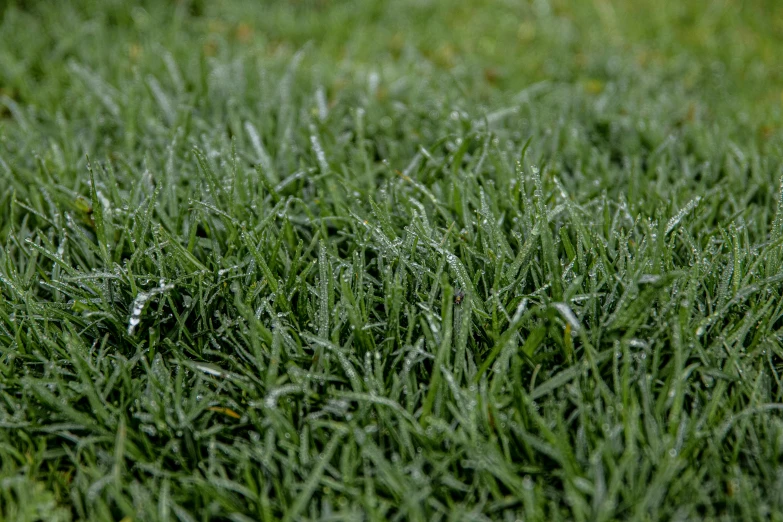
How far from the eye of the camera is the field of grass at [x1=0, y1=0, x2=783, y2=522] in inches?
61.6

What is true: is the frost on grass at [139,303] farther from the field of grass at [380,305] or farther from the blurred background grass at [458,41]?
the blurred background grass at [458,41]

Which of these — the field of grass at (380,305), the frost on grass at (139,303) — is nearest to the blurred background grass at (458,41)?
the field of grass at (380,305)

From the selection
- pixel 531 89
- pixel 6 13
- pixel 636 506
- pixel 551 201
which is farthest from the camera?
pixel 6 13

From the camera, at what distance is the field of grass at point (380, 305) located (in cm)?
157

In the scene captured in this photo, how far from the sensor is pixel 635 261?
6.24ft

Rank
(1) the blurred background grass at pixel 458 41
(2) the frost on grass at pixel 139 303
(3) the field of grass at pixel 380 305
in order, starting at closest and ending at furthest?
(3) the field of grass at pixel 380 305 < (2) the frost on grass at pixel 139 303 < (1) the blurred background grass at pixel 458 41

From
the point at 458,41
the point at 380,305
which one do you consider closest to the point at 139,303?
the point at 380,305

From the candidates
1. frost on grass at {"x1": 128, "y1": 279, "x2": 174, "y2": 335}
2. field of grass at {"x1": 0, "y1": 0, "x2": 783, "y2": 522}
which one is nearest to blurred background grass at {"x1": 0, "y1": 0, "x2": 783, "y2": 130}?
field of grass at {"x1": 0, "y1": 0, "x2": 783, "y2": 522}

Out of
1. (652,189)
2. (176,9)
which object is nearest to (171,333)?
(652,189)

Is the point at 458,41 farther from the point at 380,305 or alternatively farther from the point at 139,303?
the point at 139,303

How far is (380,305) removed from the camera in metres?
2.04

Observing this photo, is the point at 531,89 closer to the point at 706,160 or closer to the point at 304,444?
the point at 706,160

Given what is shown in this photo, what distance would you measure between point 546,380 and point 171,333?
1.03m

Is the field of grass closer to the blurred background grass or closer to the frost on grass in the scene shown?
the frost on grass
